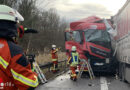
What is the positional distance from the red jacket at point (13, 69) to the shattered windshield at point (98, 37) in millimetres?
11704

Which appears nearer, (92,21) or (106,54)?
(106,54)

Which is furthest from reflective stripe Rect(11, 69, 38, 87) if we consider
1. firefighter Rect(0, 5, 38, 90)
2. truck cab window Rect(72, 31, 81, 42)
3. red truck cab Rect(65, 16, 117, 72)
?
truck cab window Rect(72, 31, 81, 42)

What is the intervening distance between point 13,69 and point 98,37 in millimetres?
11964

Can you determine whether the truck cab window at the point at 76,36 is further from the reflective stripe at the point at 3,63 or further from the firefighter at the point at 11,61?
the reflective stripe at the point at 3,63

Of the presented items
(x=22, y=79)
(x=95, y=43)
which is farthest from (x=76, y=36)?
(x=22, y=79)

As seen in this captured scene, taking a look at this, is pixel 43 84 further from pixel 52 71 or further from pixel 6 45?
pixel 6 45

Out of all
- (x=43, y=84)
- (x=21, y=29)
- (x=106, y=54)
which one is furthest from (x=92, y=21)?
(x=21, y=29)

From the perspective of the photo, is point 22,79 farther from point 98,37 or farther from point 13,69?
point 98,37

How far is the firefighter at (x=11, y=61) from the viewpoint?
2.41 meters

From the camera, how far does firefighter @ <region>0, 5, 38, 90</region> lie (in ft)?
7.91

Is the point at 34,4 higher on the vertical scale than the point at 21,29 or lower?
higher

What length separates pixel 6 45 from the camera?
2.45 metres

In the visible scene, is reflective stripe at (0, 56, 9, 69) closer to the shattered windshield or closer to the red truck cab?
the red truck cab

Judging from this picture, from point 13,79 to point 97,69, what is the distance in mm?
11571
